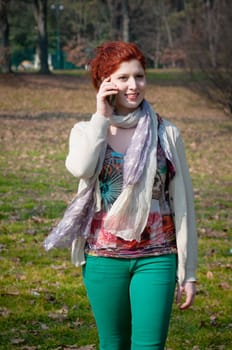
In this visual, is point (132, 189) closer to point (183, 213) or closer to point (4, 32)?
point (183, 213)

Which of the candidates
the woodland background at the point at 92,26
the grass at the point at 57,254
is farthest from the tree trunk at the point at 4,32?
the grass at the point at 57,254

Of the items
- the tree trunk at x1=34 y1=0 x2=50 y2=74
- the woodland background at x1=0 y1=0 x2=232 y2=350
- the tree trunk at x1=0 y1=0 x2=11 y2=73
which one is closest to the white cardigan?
the woodland background at x1=0 y1=0 x2=232 y2=350

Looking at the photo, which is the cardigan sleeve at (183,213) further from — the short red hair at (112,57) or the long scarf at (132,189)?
the short red hair at (112,57)

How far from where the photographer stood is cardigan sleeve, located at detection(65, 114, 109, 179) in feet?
12.3

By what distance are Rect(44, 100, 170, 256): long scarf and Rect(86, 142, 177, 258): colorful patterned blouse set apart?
0.04 meters

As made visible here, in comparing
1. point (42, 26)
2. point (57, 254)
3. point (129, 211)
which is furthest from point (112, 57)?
point (42, 26)

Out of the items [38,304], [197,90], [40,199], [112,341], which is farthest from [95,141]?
[197,90]

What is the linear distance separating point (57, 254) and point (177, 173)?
508cm

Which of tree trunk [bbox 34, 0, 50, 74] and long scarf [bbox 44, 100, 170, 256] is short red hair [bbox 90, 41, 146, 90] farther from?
tree trunk [bbox 34, 0, 50, 74]

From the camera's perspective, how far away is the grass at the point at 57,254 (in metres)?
6.06

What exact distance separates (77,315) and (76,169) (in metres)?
2.87

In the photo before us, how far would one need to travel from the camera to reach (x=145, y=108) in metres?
3.91

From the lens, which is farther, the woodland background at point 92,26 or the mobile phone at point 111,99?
the woodland background at point 92,26

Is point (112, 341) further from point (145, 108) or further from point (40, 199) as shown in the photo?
point (40, 199)
